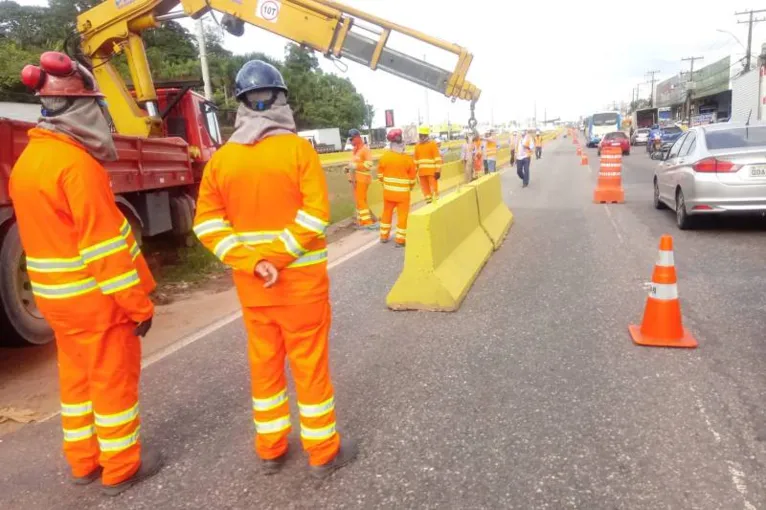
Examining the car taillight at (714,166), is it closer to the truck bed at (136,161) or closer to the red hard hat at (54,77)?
the truck bed at (136,161)

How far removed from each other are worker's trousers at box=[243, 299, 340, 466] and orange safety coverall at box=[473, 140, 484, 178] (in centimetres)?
1591

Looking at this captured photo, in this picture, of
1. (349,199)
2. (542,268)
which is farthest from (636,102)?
(542,268)

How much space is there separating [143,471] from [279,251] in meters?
1.45

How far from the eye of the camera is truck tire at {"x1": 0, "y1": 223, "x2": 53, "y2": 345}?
4691 mm

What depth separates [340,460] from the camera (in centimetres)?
320

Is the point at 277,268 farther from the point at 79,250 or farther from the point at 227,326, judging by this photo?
the point at 227,326

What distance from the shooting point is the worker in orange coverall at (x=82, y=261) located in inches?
109

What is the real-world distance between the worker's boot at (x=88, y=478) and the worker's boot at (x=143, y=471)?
0.39ft

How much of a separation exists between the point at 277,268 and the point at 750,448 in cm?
263

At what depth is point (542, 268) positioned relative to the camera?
7480 mm

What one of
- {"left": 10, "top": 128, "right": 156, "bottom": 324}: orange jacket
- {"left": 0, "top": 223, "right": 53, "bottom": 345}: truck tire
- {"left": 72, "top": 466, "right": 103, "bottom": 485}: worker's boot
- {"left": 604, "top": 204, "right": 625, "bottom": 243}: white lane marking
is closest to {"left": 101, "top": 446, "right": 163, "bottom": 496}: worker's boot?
{"left": 72, "top": 466, "right": 103, "bottom": 485}: worker's boot

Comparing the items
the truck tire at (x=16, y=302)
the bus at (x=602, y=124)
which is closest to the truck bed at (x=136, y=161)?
the truck tire at (x=16, y=302)

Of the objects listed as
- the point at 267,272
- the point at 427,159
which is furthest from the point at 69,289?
the point at 427,159

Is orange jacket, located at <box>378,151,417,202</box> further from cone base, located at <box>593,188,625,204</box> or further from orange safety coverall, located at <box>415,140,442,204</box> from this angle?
cone base, located at <box>593,188,625,204</box>
